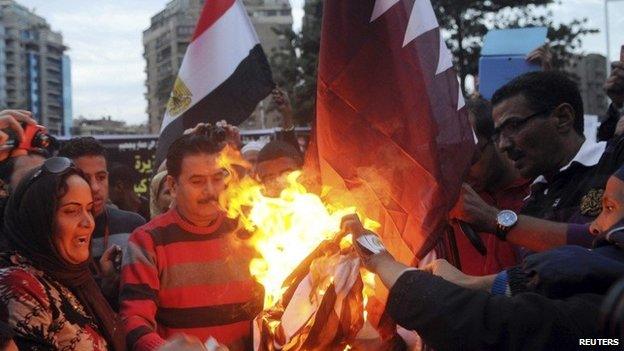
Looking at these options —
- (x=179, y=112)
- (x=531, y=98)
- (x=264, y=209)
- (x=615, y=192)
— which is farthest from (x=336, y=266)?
(x=179, y=112)

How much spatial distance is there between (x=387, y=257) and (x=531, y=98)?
170 cm

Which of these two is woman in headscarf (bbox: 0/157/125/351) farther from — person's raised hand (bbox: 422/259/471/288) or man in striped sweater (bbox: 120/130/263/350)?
person's raised hand (bbox: 422/259/471/288)

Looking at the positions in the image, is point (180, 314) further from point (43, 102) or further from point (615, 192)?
point (43, 102)

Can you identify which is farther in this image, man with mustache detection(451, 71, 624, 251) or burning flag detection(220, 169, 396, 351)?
man with mustache detection(451, 71, 624, 251)

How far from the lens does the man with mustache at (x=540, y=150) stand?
11.1 ft

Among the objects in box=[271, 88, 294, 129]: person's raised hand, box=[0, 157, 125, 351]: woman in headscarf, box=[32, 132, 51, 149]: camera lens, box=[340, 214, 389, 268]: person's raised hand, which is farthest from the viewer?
box=[271, 88, 294, 129]: person's raised hand

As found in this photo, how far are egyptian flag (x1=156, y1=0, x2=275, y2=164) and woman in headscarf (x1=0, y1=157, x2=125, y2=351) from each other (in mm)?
2836

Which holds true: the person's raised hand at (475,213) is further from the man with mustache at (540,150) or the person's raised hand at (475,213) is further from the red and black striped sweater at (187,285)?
the red and black striped sweater at (187,285)

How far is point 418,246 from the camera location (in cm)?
290

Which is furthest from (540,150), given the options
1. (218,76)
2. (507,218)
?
(218,76)

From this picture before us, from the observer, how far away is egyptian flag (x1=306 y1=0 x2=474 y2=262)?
2.90 meters

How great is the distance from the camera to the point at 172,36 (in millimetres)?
99938

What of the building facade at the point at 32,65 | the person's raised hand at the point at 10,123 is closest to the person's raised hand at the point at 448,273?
the person's raised hand at the point at 10,123

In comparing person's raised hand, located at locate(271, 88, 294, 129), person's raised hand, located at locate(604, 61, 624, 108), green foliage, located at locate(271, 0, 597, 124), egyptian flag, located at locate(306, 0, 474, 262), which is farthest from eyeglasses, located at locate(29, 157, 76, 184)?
green foliage, located at locate(271, 0, 597, 124)
